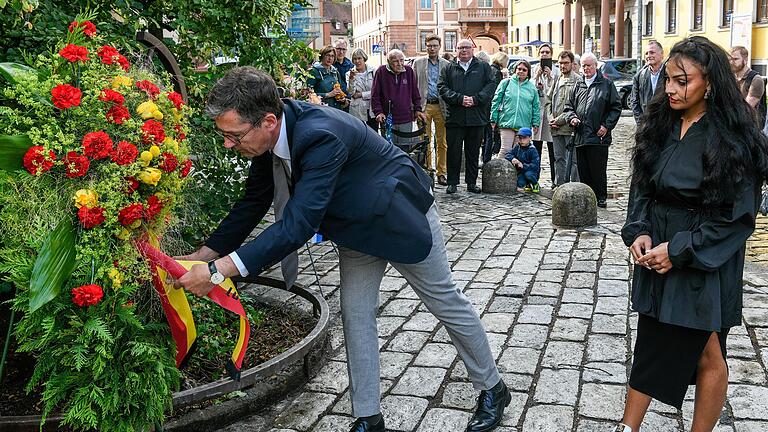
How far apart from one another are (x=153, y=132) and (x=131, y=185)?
0.24m

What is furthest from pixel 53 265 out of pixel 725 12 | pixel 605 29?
pixel 605 29

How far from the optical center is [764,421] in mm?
4008

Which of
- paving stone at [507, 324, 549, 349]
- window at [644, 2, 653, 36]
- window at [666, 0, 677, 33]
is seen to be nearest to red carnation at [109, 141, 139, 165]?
paving stone at [507, 324, 549, 349]

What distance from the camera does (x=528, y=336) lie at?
5.36 meters

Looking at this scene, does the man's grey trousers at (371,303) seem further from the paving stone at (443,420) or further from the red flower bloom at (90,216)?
the red flower bloom at (90,216)

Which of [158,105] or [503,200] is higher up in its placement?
[158,105]

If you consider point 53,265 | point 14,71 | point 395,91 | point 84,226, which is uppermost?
point 14,71

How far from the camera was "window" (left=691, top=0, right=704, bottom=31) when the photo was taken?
33.1 m

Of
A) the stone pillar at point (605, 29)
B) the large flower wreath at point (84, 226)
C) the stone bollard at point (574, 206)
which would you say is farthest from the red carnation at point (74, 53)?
the stone pillar at point (605, 29)

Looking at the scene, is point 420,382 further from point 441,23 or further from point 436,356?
point 441,23

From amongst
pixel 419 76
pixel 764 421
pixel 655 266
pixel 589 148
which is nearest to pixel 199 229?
pixel 655 266

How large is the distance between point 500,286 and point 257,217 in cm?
311

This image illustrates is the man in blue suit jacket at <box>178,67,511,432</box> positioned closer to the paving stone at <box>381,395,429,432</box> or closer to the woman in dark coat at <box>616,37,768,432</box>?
the paving stone at <box>381,395,429,432</box>

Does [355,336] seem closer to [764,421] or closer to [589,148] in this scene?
[764,421]
